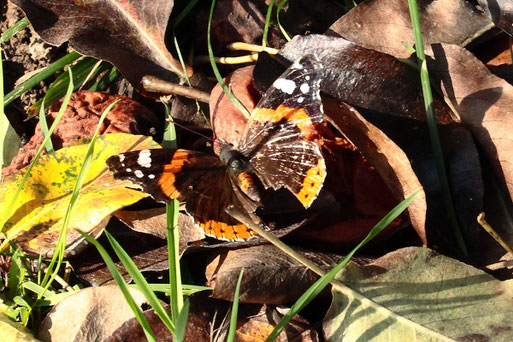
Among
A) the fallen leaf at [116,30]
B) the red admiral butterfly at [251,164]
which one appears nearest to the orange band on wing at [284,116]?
the red admiral butterfly at [251,164]

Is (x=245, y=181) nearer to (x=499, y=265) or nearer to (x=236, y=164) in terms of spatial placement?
(x=236, y=164)

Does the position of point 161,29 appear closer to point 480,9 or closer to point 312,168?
point 312,168

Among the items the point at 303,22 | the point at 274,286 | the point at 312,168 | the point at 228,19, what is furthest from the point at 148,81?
the point at 274,286

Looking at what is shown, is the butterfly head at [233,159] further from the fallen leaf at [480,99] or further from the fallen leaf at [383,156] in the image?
the fallen leaf at [480,99]

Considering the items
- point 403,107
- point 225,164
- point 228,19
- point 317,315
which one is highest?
point 228,19

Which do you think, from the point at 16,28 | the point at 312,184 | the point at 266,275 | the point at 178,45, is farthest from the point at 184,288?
the point at 16,28

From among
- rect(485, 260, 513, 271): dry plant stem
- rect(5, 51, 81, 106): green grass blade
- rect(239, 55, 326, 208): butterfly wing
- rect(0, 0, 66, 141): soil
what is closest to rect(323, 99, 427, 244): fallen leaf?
rect(239, 55, 326, 208): butterfly wing
